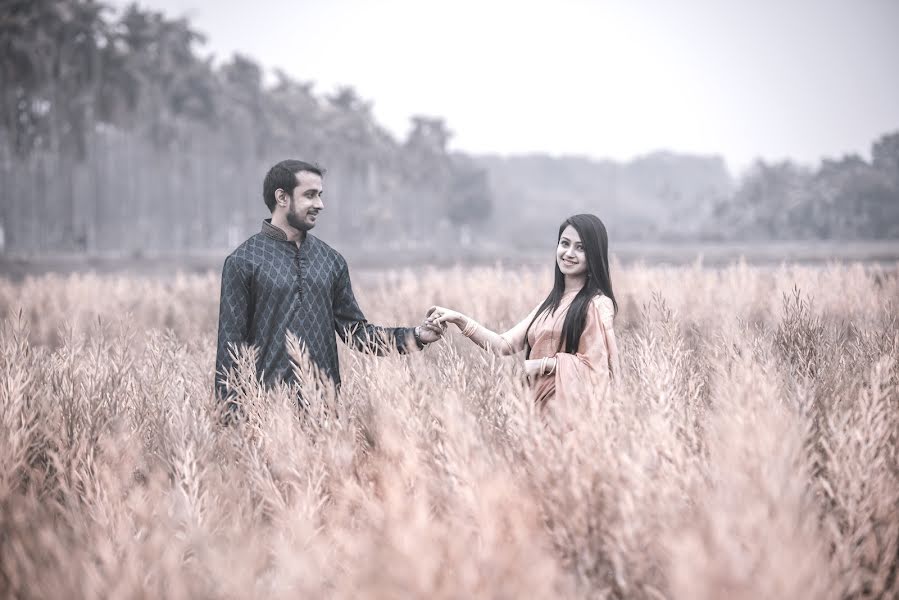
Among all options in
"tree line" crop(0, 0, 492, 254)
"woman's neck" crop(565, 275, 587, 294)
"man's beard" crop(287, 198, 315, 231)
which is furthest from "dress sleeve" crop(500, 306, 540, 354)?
"tree line" crop(0, 0, 492, 254)

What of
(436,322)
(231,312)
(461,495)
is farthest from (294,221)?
(461,495)

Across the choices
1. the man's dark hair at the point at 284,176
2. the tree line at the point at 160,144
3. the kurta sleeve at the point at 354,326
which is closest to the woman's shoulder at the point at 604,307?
the kurta sleeve at the point at 354,326

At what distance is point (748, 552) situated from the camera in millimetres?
1563

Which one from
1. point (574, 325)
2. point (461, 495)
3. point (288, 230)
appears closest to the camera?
point (461, 495)

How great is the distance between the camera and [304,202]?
314 centimetres

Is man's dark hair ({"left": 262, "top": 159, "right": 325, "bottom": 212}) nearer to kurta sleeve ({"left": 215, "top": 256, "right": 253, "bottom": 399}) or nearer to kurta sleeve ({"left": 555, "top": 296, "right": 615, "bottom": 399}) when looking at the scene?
kurta sleeve ({"left": 215, "top": 256, "right": 253, "bottom": 399})

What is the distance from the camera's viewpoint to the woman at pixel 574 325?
2.78m

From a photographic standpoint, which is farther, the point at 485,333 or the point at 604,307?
the point at 485,333

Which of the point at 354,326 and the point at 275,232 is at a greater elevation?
the point at 275,232

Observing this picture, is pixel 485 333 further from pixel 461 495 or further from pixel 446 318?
pixel 461 495

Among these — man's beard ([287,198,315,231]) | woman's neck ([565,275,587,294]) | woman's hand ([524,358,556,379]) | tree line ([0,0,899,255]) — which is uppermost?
tree line ([0,0,899,255])

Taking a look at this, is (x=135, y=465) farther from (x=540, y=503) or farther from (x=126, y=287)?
(x=126, y=287)

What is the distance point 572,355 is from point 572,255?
509 mm

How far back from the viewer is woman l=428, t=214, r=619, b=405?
2.78 metres
